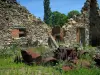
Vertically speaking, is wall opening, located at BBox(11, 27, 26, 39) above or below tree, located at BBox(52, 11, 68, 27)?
below

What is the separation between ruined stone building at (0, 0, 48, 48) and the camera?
17377 mm

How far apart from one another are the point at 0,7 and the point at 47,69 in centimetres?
936

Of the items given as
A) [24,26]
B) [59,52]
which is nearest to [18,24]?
[24,26]

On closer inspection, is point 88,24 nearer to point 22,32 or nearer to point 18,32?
point 22,32

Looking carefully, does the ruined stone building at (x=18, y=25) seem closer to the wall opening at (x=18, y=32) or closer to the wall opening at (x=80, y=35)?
the wall opening at (x=18, y=32)

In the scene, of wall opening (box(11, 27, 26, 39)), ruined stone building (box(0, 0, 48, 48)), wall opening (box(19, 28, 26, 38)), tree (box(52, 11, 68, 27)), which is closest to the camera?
ruined stone building (box(0, 0, 48, 48))

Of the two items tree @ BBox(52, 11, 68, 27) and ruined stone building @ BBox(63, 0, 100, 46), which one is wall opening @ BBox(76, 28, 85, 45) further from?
tree @ BBox(52, 11, 68, 27)

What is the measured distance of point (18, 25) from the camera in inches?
709

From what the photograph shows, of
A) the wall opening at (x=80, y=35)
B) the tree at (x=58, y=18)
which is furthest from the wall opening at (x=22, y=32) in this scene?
the tree at (x=58, y=18)

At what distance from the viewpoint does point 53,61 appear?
9.77 metres

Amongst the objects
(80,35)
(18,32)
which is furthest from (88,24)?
(18,32)

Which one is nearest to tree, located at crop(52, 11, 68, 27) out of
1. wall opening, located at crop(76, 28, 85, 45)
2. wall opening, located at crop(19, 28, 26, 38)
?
wall opening, located at crop(76, 28, 85, 45)

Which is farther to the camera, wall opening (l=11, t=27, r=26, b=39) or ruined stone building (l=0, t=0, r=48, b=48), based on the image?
wall opening (l=11, t=27, r=26, b=39)

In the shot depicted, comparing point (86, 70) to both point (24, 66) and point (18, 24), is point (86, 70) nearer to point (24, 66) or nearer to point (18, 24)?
point (24, 66)
